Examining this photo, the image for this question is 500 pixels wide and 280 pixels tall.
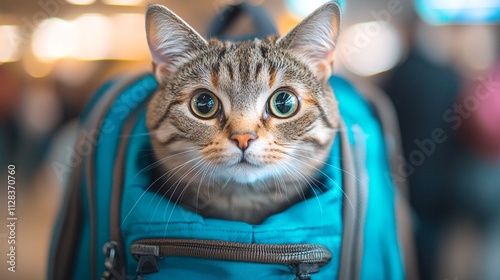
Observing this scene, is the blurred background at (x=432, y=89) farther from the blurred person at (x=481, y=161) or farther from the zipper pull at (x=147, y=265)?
the zipper pull at (x=147, y=265)

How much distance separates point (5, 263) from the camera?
0.68m

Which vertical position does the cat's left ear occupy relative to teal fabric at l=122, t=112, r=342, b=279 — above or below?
above

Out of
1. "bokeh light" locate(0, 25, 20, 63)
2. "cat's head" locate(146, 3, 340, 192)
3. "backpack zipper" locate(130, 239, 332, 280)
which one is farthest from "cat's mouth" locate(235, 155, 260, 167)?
"bokeh light" locate(0, 25, 20, 63)

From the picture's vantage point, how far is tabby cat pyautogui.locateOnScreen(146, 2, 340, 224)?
576 millimetres

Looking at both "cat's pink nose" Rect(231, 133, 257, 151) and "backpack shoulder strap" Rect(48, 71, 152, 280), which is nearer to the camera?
"cat's pink nose" Rect(231, 133, 257, 151)

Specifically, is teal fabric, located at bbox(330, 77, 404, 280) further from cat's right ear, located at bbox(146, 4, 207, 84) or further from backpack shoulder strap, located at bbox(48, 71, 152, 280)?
backpack shoulder strap, located at bbox(48, 71, 152, 280)

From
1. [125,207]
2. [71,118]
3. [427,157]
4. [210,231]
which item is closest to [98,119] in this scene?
[71,118]

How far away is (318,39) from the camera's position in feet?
1.97

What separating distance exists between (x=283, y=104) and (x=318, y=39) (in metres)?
0.10

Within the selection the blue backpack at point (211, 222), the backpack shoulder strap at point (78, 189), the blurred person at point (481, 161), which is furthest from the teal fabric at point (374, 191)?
the backpack shoulder strap at point (78, 189)

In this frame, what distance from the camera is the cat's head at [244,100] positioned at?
576 millimetres

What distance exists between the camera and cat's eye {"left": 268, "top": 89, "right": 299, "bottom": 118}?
1.92 ft

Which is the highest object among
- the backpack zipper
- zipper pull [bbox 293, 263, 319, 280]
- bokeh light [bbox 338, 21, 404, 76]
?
bokeh light [bbox 338, 21, 404, 76]

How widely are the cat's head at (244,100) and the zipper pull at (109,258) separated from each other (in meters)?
0.15
